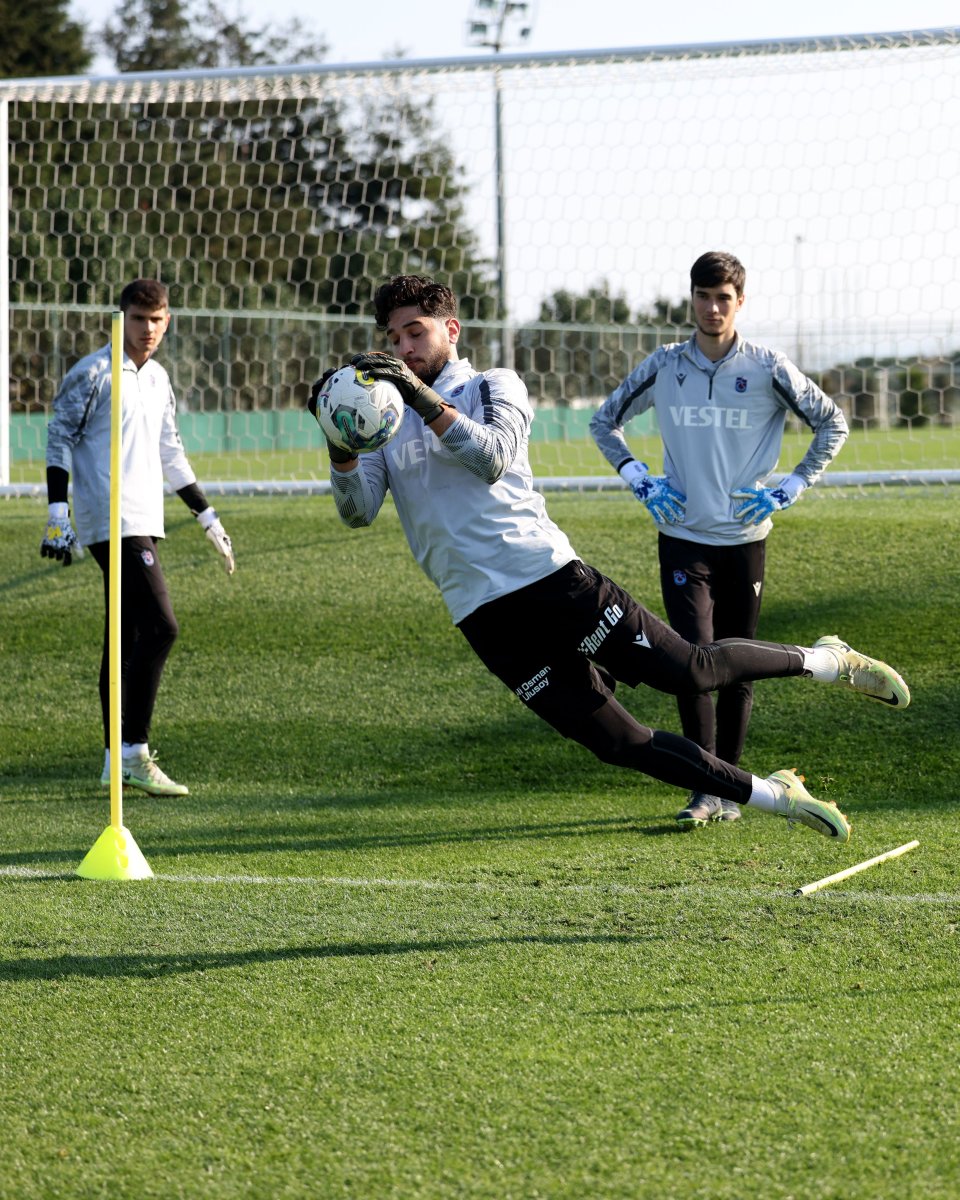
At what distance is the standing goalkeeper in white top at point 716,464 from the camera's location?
19.6 ft

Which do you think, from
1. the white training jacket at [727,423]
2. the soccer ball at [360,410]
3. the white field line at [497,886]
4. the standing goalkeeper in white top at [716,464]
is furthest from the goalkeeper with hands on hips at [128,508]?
the soccer ball at [360,410]

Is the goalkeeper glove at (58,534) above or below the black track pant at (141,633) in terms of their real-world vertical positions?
above

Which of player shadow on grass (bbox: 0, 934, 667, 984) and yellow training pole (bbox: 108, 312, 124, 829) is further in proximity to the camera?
yellow training pole (bbox: 108, 312, 124, 829)

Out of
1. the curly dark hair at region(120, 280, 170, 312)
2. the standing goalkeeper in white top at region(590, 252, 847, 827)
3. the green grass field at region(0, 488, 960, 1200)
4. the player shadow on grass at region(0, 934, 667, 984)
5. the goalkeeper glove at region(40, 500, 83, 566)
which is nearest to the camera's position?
the green grass field at region(0, 488, 960, 1200)

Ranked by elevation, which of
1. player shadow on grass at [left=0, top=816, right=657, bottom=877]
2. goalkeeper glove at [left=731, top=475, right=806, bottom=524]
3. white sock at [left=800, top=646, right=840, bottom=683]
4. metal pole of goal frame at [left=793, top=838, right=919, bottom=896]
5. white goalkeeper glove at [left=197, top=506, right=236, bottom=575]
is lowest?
player shadow on grass at [left=0, top=816, right=657, bottom=877]

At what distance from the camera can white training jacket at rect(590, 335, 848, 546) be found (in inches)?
238

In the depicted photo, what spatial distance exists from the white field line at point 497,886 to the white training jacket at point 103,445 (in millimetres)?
2128

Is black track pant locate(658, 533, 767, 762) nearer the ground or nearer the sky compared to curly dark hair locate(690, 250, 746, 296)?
nearer the ground

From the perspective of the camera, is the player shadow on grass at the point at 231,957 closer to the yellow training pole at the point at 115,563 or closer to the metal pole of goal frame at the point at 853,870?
the metal pole of goal frame at the point at 853,870

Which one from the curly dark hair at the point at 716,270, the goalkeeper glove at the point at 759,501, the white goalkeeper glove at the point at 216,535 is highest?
the curly dark hair at the point at 716,270

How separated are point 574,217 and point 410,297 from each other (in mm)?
6712

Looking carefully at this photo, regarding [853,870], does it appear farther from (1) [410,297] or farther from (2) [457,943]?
(1) [410,297]

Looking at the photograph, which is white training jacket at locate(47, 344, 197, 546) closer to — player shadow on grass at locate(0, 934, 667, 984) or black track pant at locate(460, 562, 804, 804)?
black track pant at locate(460, 562, 804, 804)

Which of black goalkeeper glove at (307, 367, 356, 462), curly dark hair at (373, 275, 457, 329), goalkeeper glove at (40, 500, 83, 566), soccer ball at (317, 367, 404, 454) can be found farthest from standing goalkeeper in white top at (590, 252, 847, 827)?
goalkeeper glove at (40, 500, 83, 566)
